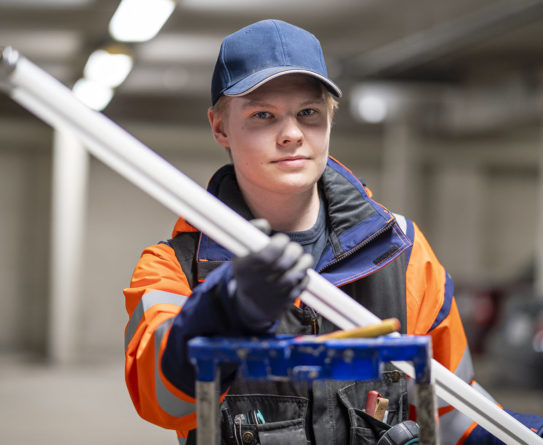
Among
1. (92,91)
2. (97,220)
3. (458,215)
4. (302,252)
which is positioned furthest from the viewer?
(458,215)

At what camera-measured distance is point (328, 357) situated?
80 centimetres

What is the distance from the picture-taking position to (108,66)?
5.76 metres

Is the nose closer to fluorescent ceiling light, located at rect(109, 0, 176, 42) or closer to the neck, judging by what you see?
the neck

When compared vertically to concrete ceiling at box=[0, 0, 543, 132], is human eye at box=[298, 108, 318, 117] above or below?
below

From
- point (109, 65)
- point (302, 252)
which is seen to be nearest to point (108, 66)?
point (109, 65)

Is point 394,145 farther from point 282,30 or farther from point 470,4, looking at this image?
point 282,30

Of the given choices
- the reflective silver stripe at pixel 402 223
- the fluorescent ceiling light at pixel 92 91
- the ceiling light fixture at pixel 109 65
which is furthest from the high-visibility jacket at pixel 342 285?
the fluorescent ceiling light at pixel 92 91

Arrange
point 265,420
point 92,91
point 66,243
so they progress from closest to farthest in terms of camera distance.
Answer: point 265,420 → point 92,91 → point 66,243

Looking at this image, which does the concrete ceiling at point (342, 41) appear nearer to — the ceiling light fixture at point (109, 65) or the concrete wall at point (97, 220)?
the ceiling light fixture at point (109, 65)

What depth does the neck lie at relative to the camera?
1285 mm

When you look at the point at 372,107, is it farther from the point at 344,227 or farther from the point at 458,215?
the point at 344,227

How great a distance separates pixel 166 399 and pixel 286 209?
0.46 metres

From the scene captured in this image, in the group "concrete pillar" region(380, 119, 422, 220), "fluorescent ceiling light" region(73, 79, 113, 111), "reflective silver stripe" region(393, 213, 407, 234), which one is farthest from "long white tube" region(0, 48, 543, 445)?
"concrete pillar" region(380, 119, 422, 220)

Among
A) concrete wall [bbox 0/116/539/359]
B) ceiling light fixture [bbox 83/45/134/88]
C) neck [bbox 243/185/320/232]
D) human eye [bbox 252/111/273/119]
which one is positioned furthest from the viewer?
concrete wall [bbox 0/116/539/359]
